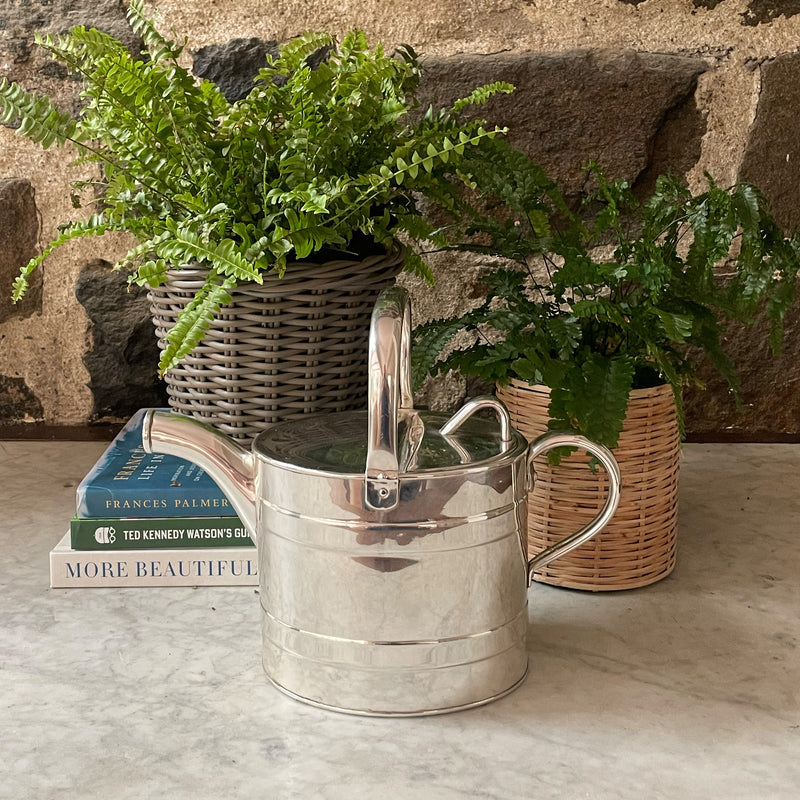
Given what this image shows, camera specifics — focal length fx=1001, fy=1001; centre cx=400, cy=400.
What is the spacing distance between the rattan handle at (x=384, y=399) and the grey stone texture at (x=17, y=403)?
30.9 inches

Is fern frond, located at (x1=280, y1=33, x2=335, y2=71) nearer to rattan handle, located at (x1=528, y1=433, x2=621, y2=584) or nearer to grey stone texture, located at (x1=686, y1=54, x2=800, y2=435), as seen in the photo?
rattan handle, located at (x1=528, y1=433, x2=621, y2=584)

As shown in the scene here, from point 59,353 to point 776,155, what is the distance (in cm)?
92

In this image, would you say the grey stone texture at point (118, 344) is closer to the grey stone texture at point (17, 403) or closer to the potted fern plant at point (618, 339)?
the grey stone texture at point (17, 403)

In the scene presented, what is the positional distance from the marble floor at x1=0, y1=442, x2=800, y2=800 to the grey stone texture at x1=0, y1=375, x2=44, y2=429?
1.21 feet

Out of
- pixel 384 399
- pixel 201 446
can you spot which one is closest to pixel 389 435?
pixel 384 399

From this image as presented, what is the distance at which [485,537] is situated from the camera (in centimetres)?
70

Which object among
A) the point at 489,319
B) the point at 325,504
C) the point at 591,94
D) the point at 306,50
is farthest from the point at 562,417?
the point at 591,94

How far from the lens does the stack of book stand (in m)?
0.90

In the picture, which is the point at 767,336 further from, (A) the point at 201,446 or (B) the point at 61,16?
(B) the point at 61,16

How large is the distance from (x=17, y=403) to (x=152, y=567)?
506 mm

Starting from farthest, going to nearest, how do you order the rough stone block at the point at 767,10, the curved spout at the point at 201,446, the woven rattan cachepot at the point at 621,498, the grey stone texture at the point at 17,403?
the grey stone texture at the point at 17,403 → the rough stone block at the point at 767,10 → the woven rattan cachepot at the point at 621,498 → the curved spout at the point at 201,446

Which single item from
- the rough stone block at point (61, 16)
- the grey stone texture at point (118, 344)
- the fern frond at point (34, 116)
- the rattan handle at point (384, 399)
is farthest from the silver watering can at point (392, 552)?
the rough stone block at point (61, 16)

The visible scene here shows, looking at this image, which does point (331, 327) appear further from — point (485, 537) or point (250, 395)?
point (485, 537)

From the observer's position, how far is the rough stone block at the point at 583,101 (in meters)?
1.19
